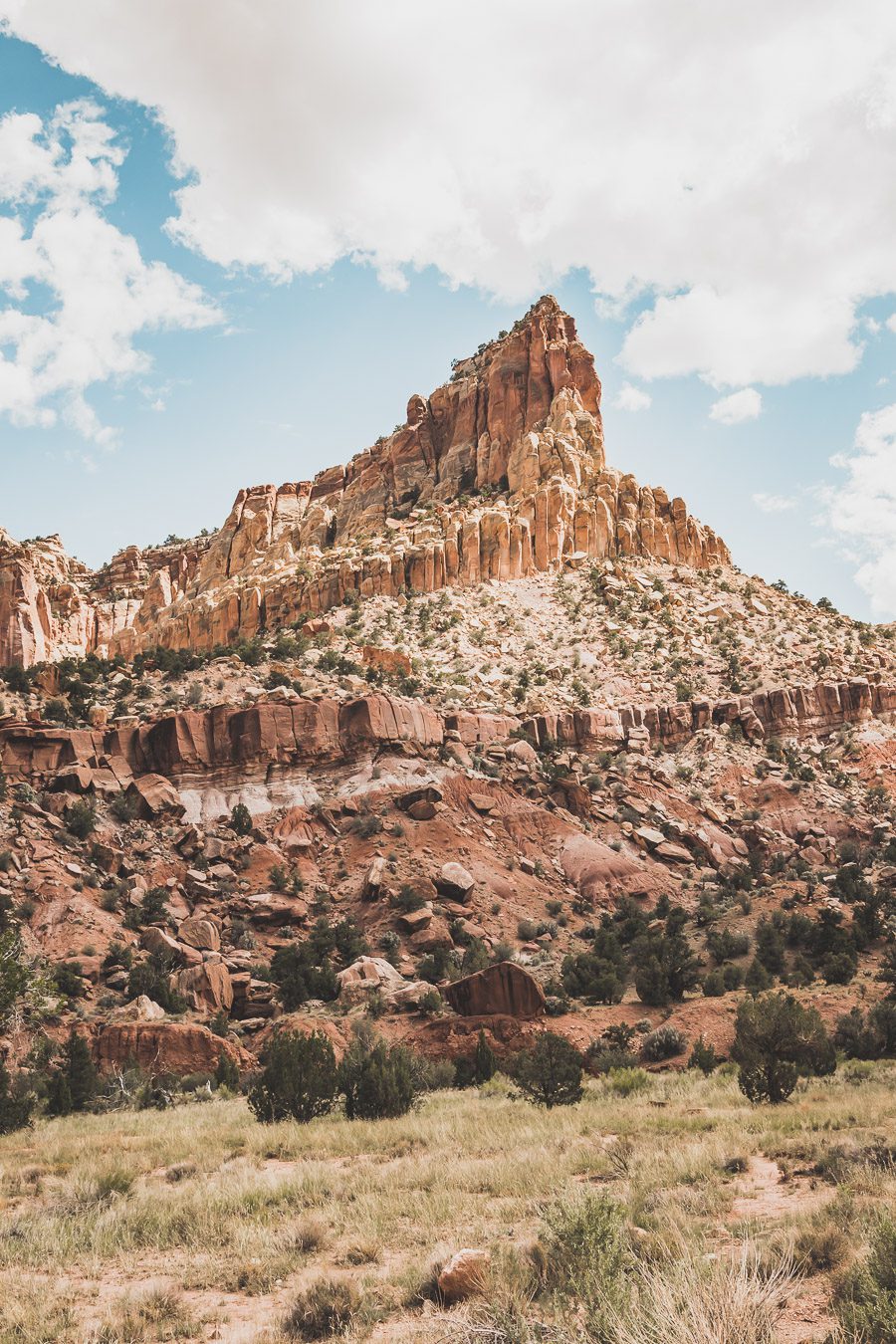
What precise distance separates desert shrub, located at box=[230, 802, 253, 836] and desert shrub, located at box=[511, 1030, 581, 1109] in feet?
75.3

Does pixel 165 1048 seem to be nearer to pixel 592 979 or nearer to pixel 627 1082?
pixel 627 1082

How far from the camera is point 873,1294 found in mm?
5715

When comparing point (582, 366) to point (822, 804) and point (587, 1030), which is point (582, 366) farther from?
point (587, 1030)

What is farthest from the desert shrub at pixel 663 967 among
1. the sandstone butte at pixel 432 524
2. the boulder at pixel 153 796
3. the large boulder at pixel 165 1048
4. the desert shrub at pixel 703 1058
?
the sandstone butte at pixel 432 524

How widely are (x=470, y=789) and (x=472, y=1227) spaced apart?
34784mm

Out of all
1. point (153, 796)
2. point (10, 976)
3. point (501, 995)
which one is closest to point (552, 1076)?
point (501, 995)

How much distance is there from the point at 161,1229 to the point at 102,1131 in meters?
8.44

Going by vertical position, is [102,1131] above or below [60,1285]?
below

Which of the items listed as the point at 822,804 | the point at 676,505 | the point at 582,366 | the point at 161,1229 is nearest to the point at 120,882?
the point at 161,1229

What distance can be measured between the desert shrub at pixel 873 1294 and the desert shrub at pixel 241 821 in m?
34.6

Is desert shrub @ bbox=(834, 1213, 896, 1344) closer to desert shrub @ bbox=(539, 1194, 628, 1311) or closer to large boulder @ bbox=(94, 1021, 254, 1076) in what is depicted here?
desert shrub @ bbox=(539, 1194, 628, 1311)

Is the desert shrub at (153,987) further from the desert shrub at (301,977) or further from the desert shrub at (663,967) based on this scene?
the desert shrub at (663,967)

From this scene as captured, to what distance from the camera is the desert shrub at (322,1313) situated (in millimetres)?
6844

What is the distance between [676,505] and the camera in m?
77.1
